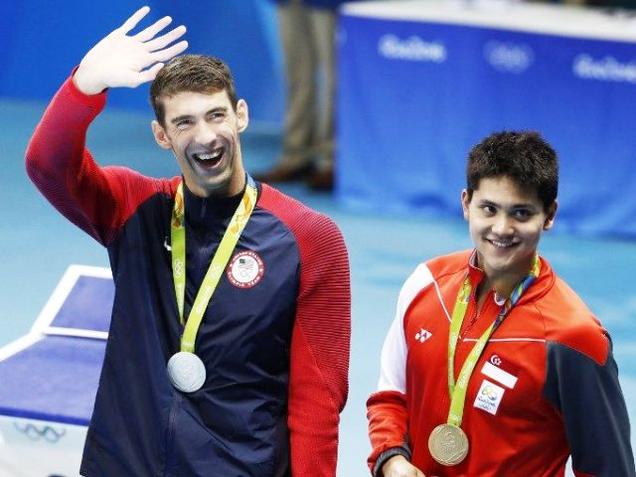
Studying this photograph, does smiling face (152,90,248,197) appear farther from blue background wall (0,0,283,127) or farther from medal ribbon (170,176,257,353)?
blue background wall (0,0,283,127)

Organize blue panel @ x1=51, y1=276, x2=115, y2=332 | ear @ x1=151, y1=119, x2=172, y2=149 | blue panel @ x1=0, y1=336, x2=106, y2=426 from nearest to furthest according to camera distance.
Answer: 1. ear @ x1=151, y1=119, x2=172, y2=149
2. blue panel @ x1=0, y1=336, x2=106, y2=426
3. blue panel @ x1=51, y1=276, x2=115, y2=332

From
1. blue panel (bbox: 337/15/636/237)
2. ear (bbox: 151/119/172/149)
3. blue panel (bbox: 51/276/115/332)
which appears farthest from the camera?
blue panel (bbox: 337/15/636/237)

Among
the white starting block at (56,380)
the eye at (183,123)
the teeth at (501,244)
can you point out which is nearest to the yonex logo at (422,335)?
the teeth at (501,244)

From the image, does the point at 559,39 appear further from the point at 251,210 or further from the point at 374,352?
the point at 251,210

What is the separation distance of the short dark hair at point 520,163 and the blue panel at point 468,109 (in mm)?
4958

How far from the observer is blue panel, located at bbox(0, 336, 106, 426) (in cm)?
409

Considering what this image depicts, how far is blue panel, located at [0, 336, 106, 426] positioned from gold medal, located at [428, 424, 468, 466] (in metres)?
1.25

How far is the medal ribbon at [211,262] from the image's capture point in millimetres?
3250

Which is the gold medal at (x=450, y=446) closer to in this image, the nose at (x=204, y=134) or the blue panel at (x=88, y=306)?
the nose at (x=204, y=134)

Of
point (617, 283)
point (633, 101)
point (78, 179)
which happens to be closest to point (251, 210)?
point (78, 179)

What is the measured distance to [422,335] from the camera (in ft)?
11.2

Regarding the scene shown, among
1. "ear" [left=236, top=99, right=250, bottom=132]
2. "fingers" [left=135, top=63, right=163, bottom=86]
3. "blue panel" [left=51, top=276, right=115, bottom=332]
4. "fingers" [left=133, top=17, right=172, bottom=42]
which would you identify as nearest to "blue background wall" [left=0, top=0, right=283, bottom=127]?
"blue panel" [left=51, top=276, right=115, bottom=332]

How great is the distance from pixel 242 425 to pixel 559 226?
5.66 meters

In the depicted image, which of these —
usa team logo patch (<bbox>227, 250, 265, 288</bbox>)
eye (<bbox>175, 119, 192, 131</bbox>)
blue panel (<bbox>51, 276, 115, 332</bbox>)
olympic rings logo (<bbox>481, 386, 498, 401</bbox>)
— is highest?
eye (<bbox>175, 119, 192, 131</bbox>)
